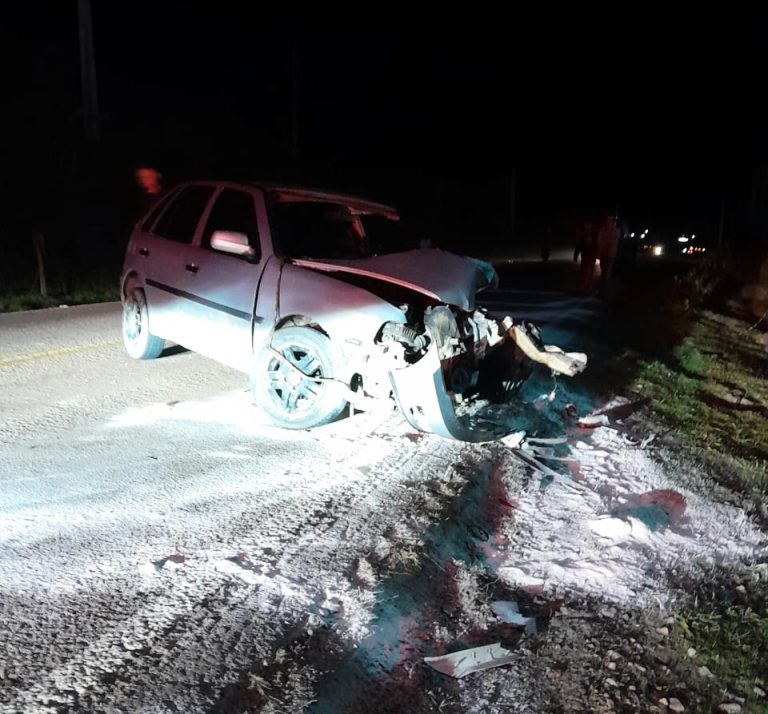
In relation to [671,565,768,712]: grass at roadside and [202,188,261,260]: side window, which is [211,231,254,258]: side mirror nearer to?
[202,188,261,260]: side window

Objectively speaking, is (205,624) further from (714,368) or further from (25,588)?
(714,368)

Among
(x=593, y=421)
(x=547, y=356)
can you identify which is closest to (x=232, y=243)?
(x=547, y=356)

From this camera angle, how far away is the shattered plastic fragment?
331cm

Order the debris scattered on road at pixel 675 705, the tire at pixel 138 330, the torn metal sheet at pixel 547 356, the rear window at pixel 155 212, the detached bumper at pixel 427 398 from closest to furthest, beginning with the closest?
the debris scattered on road at pixel 675 705, the detached bumper at pixel 427 398, the torn metal sheet at pixel 547 356, the rear window at pixel 155 212, the tire at pixel 138 330

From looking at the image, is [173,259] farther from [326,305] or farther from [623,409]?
[623,409]

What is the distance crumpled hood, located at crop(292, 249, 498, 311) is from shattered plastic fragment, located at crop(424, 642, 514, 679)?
2900 mm

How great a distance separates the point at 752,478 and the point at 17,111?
2272 cm

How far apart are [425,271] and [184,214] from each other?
102 inches

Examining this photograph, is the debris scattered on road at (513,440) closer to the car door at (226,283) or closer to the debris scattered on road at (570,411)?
the debris scattered on road at (570,411)

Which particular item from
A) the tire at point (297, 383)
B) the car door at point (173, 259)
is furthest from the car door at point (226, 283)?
the tire at point (297, 383)

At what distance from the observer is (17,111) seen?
74.0 feet

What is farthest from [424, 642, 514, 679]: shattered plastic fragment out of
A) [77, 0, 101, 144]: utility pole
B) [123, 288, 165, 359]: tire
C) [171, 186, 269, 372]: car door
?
[77, 0, 101, 144]: utility pole

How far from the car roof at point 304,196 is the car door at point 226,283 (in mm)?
108

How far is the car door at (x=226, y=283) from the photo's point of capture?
6.35 meters
